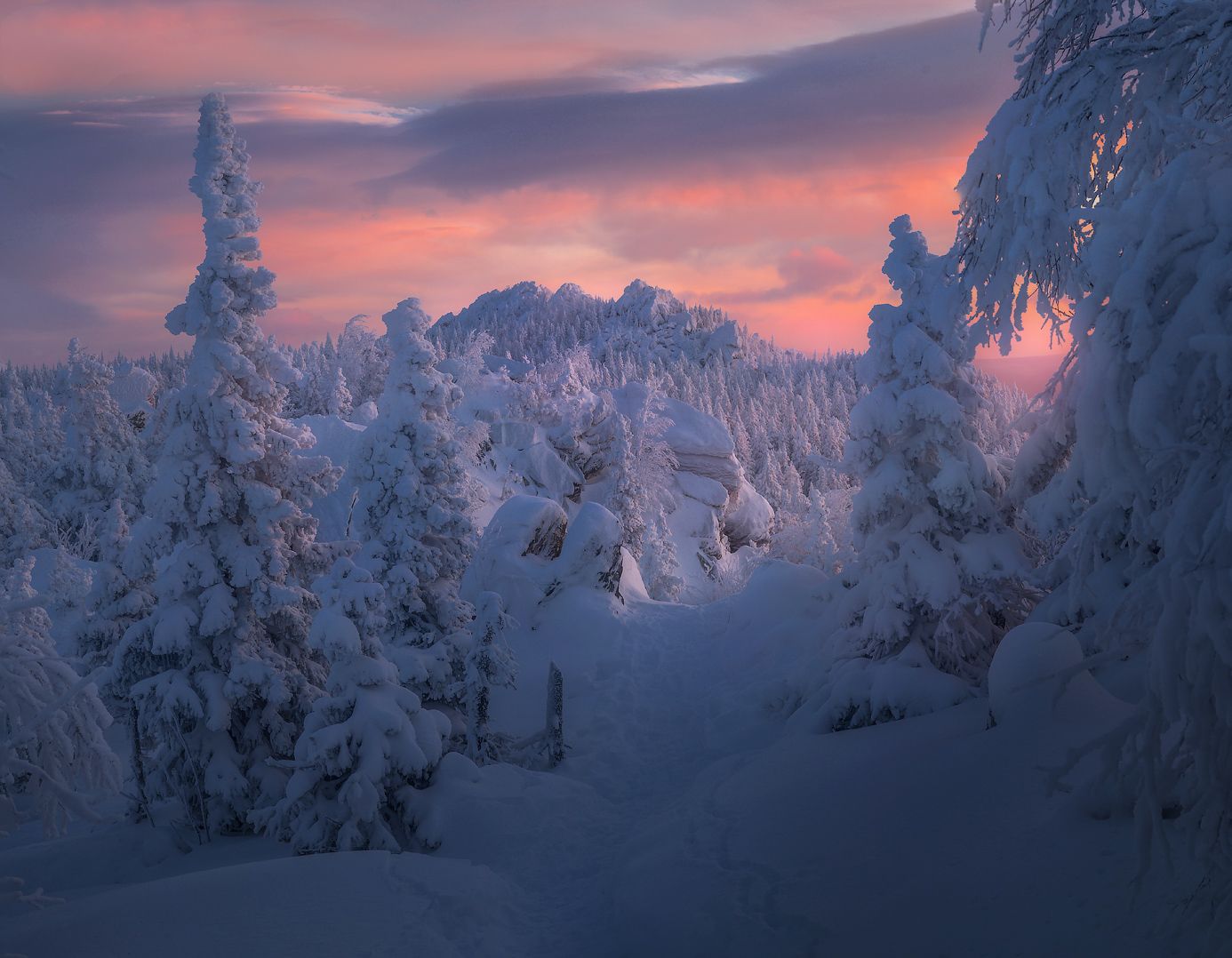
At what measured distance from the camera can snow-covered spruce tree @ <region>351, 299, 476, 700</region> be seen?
17594mm

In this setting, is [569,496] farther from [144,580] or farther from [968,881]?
[968,881]

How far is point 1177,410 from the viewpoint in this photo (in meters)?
4.29

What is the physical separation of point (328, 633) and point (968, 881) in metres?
9.84

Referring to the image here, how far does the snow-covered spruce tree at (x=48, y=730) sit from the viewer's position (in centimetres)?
590

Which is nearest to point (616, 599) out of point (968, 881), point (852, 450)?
point (852, 450)

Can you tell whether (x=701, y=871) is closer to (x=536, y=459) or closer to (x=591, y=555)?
(x=591, y=555)

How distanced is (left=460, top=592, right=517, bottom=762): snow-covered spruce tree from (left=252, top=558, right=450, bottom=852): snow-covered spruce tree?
3.20 metres

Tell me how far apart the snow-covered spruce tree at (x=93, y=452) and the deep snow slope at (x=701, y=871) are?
1178 inches

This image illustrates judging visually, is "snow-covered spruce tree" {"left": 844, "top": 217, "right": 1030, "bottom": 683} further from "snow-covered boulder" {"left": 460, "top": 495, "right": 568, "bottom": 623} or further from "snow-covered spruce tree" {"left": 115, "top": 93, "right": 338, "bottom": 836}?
"snow-covered boulder" {"left": 460, "top": 495, "right": 568, "bottom": 623}

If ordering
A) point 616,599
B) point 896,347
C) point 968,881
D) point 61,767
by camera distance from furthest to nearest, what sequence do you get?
point 616,599
point 896,347
point 968,881
point 61,767

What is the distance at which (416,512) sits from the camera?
17719 mm

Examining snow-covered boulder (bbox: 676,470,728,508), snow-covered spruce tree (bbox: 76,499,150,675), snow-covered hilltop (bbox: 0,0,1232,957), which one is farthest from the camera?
snow-covered boulder (bbox: 676,470,728,508)

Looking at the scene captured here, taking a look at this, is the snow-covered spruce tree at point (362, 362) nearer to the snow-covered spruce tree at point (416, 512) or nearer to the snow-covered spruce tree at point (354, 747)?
the snow-covered spruce tree at point (416, 512)

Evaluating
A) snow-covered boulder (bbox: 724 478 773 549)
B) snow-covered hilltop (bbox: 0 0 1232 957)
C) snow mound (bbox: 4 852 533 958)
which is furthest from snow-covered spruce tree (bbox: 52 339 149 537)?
snow-covered boulder (bbox: 724 478 773 549)
